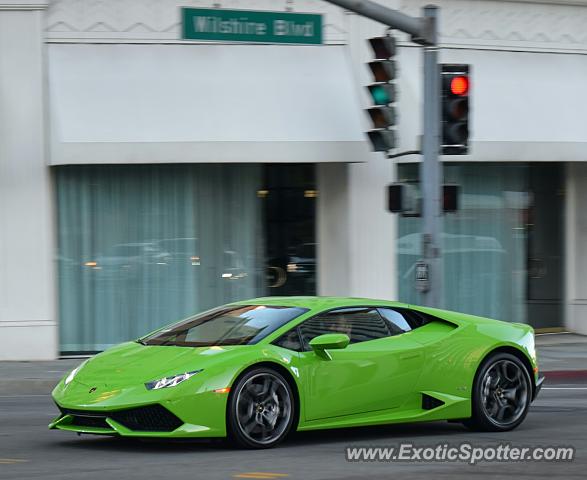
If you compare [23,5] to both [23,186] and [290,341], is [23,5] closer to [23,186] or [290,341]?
[23,186]

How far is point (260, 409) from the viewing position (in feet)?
28.6

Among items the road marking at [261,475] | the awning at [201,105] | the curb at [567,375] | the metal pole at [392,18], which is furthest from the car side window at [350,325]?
the awning at [201,105]

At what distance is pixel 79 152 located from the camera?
1717 centimetres

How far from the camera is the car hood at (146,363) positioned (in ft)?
28.2

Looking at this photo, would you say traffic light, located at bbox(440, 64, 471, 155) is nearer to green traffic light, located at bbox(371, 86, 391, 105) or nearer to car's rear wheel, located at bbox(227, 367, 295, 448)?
green traffic light, located at bbox(371, 86, 391, 105)

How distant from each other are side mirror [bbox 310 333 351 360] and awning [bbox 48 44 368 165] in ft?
29.3

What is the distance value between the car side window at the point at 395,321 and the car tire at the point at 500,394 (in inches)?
28.9

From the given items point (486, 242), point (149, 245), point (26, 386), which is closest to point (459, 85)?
point (149, 245)

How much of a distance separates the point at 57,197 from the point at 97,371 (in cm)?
951

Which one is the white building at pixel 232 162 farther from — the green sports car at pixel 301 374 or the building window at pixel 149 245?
the green sports car at pixel 301 374

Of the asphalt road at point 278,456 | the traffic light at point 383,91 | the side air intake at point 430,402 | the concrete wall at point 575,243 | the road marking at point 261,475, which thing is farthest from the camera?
the concrete wall at point 575,243

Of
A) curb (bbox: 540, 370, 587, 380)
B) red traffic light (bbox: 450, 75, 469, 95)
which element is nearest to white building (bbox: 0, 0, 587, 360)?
red traffic light (bbox: 450, 75, 469, 95)

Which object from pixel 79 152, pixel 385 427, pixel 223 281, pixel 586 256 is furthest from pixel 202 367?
pixel 586 256

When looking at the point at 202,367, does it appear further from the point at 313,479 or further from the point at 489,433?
the point at 489,433
